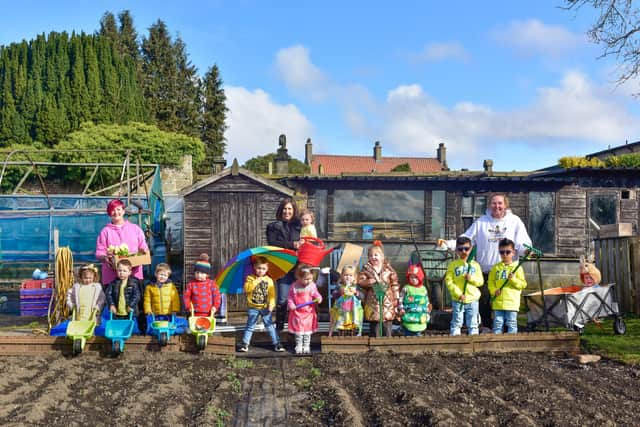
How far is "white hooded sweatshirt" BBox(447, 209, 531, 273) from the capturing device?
830 centimetres

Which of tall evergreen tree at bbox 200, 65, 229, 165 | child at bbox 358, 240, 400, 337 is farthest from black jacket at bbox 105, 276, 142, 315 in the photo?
tall evergreen tree at bbox 200, 65, 229, 165

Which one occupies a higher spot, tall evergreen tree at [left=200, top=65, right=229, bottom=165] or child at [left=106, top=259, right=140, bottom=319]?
tall evergreen tree at [left=200, top=65, right=229, bottom=165]

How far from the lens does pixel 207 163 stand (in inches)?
1521

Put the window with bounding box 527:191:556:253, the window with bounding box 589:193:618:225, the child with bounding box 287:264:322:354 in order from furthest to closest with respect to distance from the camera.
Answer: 1. the window with bounding box 589:193:618:225
2. the window with bounding box 527:191:556:253
3. the child with bounding box 287:264:322:354

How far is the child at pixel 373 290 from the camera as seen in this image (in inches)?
317

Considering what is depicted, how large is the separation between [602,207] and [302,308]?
49.1 ft

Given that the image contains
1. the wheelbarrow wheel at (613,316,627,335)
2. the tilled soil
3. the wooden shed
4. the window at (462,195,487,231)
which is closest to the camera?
the tilled soil

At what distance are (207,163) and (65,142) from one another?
41.1 feet

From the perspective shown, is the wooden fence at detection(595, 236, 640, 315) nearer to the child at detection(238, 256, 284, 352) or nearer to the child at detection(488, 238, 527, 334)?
the child at detection(488, 238, 527, 334)

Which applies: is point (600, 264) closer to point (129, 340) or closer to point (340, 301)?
point (340, 301)

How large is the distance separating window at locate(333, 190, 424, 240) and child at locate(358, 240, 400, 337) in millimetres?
8704

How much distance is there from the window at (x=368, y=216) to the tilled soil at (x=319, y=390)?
9428 mm

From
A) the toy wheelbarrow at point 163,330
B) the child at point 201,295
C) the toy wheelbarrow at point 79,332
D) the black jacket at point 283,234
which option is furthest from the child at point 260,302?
the toy wheelbarrow at point 79,332

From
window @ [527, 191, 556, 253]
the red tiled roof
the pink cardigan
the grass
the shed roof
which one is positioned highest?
the red tiled roof
